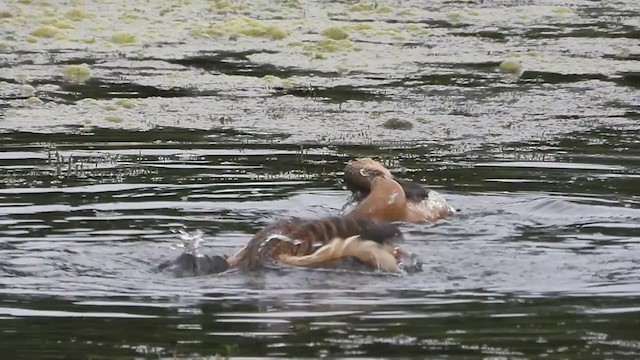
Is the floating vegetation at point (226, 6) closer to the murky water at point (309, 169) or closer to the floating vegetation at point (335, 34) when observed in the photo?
the murky water at point (309, 169)

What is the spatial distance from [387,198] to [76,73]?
22.8 feet

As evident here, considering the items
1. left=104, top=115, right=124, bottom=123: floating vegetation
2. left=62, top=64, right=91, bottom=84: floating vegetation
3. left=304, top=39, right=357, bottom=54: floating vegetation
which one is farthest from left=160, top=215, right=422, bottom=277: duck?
left=304, top=39, right=357, bottom=54: floating vegetation

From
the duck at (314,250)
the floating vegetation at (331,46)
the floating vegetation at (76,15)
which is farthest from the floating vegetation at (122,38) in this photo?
the duck at (314,250)

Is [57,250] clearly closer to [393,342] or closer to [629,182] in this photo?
[393,342]

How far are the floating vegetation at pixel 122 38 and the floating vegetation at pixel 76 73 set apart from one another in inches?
89.1

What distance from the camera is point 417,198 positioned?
9.25 m

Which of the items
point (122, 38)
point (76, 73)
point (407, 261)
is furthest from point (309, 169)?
point (122, 38)

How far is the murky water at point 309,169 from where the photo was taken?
21.6ft

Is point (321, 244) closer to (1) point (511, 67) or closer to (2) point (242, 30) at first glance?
(1) point (511, 67)

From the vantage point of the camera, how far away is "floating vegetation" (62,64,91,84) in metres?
15.1

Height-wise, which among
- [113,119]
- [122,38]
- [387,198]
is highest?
[387,198]

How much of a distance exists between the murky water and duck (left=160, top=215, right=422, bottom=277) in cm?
10

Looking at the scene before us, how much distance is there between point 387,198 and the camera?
9078 millimetres

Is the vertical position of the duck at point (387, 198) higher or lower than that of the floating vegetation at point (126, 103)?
higher
